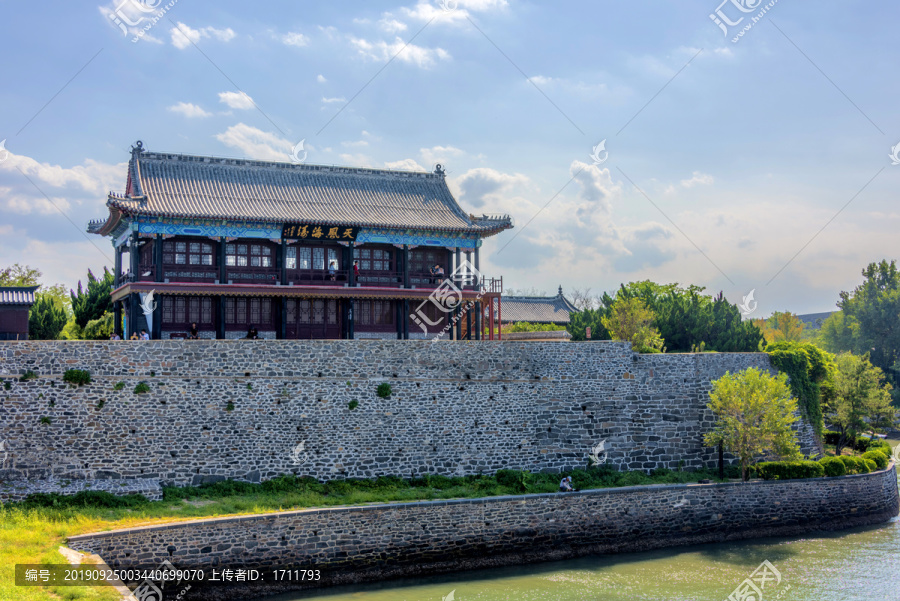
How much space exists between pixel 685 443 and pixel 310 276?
16192 millimetres

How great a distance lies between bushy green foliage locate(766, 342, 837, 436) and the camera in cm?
3058

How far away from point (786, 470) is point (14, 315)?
28044mm

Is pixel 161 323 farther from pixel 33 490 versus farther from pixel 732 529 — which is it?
pixel 732 529

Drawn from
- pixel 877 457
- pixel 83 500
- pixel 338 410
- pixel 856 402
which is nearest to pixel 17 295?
pixel 83 500

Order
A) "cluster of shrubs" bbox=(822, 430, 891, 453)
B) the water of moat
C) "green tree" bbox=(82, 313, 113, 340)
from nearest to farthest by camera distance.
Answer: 1. the water of moat
2. "green tree" bbox=(82, 313, 113, 340)
3. "cluster of shrubs" bbox=(822, 430, 891, 453)

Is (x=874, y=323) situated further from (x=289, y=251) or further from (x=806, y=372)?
(x=289, y=251)

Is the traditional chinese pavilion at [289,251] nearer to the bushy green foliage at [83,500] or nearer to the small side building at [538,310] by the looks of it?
the bushy green foliage at [83,500]

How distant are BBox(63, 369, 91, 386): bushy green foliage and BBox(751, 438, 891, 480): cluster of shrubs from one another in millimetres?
22025

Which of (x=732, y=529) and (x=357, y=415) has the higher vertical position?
(x=357, y=415)

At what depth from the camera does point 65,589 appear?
1444cm

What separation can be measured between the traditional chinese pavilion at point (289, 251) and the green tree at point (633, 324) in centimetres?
592

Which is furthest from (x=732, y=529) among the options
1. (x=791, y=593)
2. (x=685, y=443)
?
(x=791, y=593)
